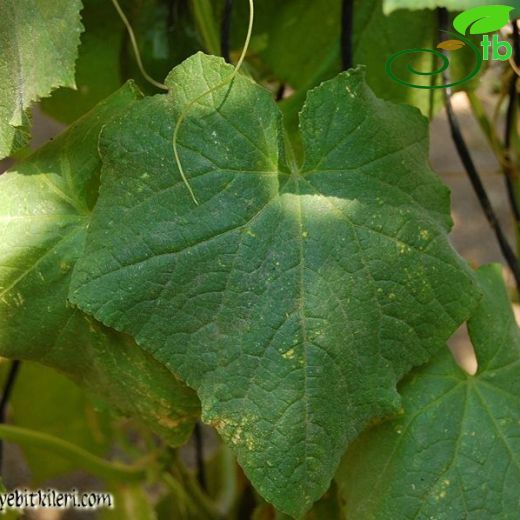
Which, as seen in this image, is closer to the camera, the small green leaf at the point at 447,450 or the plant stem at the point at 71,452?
the small green leaf at the point at 447,450

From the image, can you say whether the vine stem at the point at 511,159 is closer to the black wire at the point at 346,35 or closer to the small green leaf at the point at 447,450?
the black wire at the point at 346,35

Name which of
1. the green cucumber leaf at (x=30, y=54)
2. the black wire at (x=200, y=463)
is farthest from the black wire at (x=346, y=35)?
the black wire at (x=200, y=463)

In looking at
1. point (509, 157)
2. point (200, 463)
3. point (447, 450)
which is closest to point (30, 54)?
point (447, 450)

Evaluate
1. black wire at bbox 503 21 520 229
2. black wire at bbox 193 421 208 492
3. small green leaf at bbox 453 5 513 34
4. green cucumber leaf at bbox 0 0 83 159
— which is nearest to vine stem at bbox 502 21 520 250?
black wire at bbox 503 21 520 229

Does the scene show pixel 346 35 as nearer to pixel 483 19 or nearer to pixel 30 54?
pixel 483 19

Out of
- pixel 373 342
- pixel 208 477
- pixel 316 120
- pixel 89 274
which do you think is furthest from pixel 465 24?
pixel 208 477

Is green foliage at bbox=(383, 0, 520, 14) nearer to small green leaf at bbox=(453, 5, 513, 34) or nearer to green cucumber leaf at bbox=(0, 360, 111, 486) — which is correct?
small green leaf at bbox=(453, 5, 513, 34)

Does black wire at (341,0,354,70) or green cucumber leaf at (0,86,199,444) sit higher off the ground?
black wire at (341,0,354,70)
